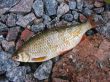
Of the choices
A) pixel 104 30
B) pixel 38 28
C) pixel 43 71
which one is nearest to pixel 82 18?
pixel 104 30

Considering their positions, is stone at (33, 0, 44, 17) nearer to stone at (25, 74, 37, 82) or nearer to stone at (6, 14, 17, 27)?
stone at (6, 14, 17, 27)

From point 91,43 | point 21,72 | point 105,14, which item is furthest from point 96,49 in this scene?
point 21,72

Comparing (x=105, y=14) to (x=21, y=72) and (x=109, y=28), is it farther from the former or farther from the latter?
(x=21, y=72)

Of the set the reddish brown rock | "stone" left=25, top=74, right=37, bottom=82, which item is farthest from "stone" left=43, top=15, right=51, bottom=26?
"stone" left=25, top=74, right=37, bottom=82

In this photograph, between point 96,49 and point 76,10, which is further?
point 76,10

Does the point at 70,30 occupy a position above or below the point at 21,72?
above

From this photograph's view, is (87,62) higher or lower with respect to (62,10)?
lower

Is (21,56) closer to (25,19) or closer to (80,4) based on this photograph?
(25,19)
